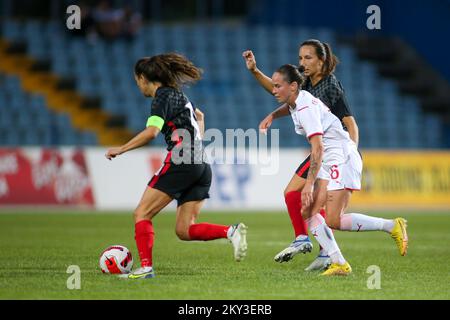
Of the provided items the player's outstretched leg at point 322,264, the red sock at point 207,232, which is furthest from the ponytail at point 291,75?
the player's outstretched leg at point 322,264

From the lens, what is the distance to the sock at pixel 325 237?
30.5 ft

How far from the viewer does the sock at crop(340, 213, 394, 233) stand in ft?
31.5

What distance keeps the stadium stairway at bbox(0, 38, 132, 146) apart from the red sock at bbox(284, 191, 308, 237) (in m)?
16.3

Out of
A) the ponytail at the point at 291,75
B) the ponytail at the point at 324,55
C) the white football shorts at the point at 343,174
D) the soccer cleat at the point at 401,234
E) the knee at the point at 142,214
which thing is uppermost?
the ponytail at the point at 324,55

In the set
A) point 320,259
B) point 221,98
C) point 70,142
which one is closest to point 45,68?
point 70,142

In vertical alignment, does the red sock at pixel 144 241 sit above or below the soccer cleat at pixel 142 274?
above

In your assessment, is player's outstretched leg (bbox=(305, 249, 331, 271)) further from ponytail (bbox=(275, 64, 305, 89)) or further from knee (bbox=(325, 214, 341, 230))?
ponytail (bbox=(275, 64, 305, 89))

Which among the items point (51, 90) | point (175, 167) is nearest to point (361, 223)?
point (175, 167)

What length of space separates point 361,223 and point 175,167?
6.90 feet

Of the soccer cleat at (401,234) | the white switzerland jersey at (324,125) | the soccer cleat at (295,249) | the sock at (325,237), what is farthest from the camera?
the soccer cleat at (401,234)

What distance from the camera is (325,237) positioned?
9.36 m

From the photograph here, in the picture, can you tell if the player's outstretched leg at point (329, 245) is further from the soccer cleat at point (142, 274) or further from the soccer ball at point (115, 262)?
the soccer ball at point (115, 262)

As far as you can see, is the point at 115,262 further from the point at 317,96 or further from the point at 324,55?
the point at 324,55

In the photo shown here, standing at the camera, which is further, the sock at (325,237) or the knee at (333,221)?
the knee at (333,221)
